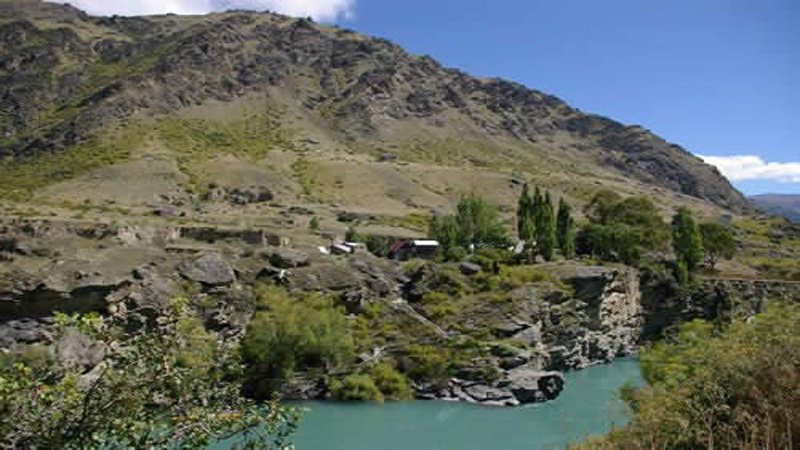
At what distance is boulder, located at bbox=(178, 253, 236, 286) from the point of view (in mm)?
47094

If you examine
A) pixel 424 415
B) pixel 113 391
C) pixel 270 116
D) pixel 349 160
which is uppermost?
pixel 270 116

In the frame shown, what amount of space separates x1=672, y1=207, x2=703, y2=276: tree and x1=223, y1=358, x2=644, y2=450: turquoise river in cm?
3383

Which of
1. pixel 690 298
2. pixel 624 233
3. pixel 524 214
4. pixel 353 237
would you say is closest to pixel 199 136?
pixel 353 237

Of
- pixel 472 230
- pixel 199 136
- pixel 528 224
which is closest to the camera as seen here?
pixel 528 224

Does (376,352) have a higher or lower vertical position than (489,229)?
lower

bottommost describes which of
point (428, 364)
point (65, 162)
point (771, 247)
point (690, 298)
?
point (428, 364)

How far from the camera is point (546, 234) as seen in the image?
219 ft

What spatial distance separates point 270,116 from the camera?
179m

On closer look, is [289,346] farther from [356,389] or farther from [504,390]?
[504,390]

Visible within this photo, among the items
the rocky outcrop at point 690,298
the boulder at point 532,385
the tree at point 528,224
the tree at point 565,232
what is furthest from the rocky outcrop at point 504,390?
the tree at point 565,232

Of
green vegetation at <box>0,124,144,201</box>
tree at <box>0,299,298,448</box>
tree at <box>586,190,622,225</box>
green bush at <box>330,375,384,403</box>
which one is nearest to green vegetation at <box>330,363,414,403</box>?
green bush at <box>330,375,384,403</box>

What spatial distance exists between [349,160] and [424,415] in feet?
388

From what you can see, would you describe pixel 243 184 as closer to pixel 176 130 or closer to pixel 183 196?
pixel 183 196

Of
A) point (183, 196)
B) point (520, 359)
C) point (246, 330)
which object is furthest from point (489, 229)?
point (183, 196)
